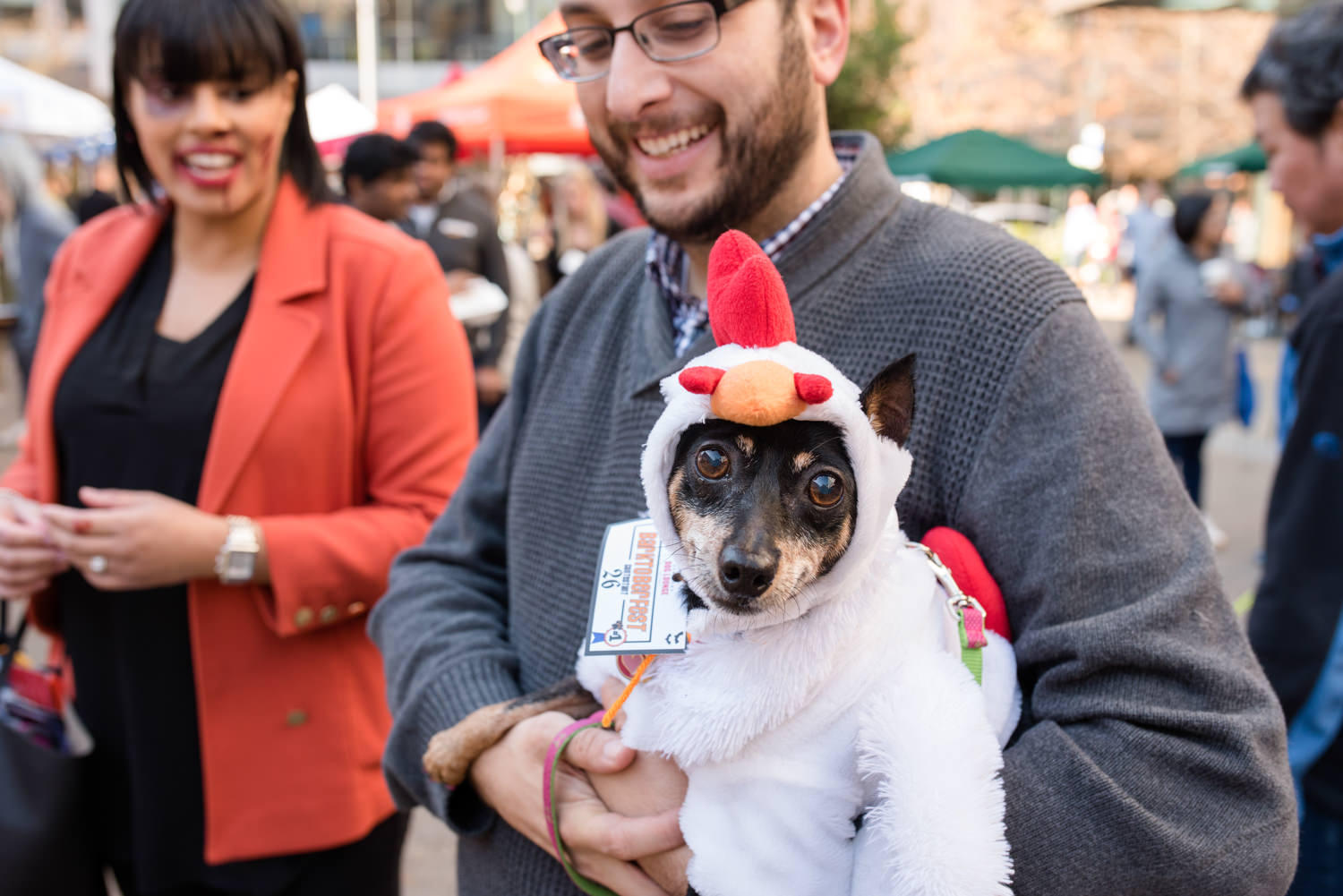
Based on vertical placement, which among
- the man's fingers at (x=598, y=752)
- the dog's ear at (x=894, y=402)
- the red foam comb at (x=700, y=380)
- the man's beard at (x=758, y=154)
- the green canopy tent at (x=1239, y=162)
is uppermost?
the man's beard at (x=758, y=154)

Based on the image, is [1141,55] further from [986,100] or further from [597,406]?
[597,406]

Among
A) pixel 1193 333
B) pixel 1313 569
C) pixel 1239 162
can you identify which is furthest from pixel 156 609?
pixel 1239 162

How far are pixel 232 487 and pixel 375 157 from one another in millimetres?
3665

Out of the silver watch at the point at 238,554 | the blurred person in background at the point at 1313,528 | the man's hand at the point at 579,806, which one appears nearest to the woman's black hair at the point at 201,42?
the silver watch at the point at 238,554

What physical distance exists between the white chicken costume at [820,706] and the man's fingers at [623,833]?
3.0 inches

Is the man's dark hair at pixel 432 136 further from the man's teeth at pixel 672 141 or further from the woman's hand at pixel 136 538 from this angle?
the man's teeth at pixel 672 141

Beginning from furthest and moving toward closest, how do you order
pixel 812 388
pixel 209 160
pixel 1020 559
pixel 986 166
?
pixel 986 166 → pixel 209 160 → pixel 1020 559 → pixel 812 388

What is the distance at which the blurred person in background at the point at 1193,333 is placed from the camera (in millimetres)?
5918

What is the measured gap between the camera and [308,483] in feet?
6.61

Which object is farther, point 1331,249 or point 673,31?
point 1331,249

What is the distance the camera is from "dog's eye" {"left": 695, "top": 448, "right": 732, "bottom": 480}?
3.35 feet

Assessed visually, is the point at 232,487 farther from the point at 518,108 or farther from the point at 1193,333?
the point at 518,108

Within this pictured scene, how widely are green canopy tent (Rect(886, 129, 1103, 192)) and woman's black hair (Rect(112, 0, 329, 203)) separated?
11186mm

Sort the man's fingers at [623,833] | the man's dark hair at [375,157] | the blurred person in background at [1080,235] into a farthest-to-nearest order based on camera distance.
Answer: the blurred person in background at [1080,235]
the man's dark hair at [375,157]
the man's fingers at [623,833]
